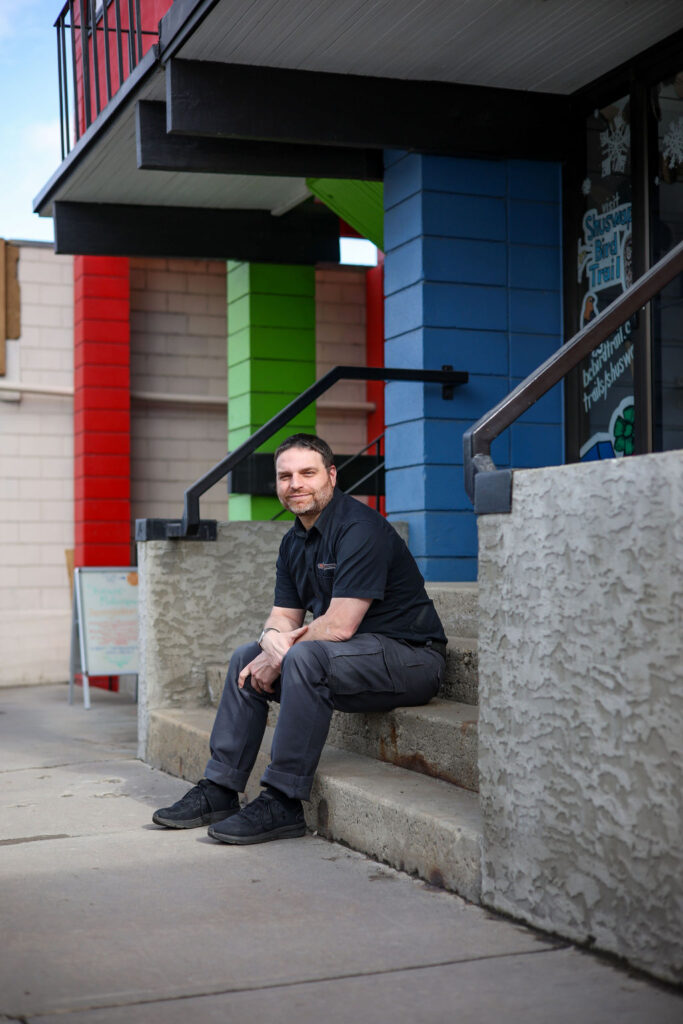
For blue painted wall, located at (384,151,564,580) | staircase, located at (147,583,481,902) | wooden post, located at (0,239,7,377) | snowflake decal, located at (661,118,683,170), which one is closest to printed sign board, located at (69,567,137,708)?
wooden post, located at (0,239,7,377)

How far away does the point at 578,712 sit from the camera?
2525 millimetres

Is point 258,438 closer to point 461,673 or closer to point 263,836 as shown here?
point 461,673

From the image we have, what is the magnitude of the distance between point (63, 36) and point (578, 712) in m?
5.02

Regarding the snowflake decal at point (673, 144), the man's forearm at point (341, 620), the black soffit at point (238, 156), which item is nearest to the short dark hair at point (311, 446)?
the man's forearm at point (341, 620)

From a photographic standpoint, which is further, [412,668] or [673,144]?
[673,144]

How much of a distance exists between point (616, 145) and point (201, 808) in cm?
333

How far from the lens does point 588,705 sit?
2.49 metres

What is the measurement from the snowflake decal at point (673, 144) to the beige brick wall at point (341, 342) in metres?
4.70

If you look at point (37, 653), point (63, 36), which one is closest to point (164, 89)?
point (63, 36)

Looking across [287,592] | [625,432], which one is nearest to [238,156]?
[625,432]

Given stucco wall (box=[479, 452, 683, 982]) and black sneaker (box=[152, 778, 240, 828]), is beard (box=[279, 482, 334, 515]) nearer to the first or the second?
black sneaker (box=[152, 778, 240, 828])

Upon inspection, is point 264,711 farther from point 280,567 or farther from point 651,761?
point 651,761

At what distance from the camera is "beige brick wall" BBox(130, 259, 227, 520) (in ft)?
30.0

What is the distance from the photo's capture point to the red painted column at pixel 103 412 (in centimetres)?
877
